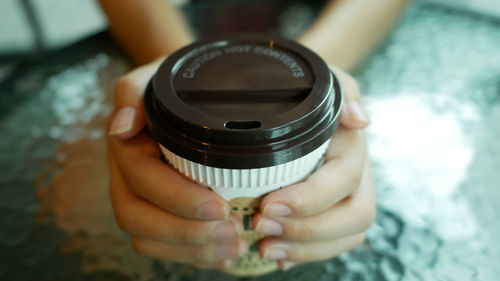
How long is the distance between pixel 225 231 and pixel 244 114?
13 cm

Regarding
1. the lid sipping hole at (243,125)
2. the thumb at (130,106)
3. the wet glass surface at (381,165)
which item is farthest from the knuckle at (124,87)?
the lid sipping hole at (243,125)

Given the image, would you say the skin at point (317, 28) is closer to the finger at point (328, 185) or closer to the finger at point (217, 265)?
the finger at point (328, 185)

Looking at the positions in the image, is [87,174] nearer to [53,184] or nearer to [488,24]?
[53,184]

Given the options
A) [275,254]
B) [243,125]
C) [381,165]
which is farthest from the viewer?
[381,165]

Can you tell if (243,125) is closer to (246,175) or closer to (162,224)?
(246,175)

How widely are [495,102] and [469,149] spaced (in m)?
0.10

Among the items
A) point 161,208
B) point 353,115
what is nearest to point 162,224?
point 161,208

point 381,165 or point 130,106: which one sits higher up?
point 130,106

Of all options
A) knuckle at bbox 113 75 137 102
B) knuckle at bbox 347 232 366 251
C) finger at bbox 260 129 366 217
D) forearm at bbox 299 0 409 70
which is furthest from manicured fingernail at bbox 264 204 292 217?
forearm at bbox 299 0 409 70

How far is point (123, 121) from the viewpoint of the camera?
1.43 ft

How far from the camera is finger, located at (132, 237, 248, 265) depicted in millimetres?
419

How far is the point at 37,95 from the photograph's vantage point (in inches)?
25.0

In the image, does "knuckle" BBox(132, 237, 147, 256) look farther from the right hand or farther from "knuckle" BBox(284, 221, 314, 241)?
"knuckle" BBox(284, 221, 314, 241)

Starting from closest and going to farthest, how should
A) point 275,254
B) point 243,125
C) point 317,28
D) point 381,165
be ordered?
point 243,125, point 275,254, point 381,165, point 317,28
